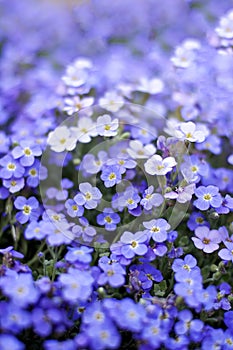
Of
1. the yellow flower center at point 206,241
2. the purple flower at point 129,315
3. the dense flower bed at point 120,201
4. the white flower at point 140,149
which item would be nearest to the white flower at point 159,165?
the dense flower bed at point 120,201

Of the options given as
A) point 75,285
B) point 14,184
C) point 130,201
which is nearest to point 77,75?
point 14,184

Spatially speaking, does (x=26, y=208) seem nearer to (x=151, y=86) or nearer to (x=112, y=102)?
(x=112, y=102)

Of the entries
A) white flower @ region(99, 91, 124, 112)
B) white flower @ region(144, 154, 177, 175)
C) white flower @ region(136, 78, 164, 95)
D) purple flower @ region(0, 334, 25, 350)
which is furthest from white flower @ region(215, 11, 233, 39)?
purple flower @ region(0, 334, 25, 350)

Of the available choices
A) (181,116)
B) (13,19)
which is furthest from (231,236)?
(13,19)

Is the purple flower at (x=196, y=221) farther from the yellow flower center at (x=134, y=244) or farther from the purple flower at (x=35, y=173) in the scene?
the purple flower at (x=35, y=173)

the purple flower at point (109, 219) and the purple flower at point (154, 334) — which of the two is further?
the purple flower at point (109, 219)

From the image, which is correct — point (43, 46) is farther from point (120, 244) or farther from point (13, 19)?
point (120, 244)
